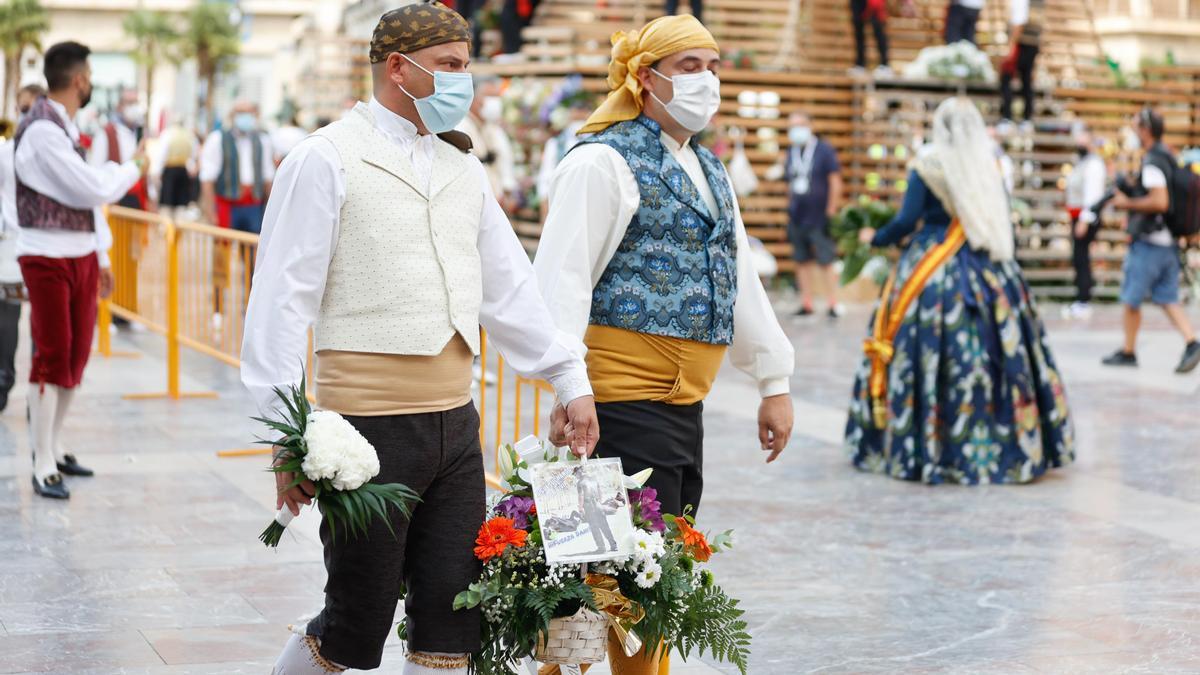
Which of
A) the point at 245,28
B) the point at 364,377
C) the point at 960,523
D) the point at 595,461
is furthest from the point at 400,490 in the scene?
the point at 245,28

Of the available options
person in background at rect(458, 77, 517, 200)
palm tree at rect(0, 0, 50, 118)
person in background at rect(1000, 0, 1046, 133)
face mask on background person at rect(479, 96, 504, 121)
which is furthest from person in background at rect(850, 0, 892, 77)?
palm tree at rect(0, 0, 50, 118)

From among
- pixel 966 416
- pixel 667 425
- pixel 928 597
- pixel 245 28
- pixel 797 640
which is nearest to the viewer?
pixel 667 425

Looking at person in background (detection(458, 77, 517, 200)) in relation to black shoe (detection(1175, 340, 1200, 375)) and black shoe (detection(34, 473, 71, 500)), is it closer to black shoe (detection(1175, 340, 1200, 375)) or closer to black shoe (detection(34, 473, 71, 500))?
black shoe (detection(34, 473, 71, 500))

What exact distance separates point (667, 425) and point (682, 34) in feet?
3.35

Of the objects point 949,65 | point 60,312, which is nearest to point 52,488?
point 60,312

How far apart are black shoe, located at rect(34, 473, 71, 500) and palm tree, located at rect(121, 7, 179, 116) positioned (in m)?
56.9

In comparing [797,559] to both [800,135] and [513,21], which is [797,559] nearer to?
[800,135]

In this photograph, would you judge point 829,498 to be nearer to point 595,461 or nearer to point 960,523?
point 960,523

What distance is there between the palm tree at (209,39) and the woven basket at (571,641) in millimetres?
60515

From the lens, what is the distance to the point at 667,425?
4.40 meters

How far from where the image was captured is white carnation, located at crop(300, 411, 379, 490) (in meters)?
3.47

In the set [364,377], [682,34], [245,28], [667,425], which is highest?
[682,34]

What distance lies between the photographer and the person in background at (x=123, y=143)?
11766 mm

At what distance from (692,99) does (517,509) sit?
122 centimetres
